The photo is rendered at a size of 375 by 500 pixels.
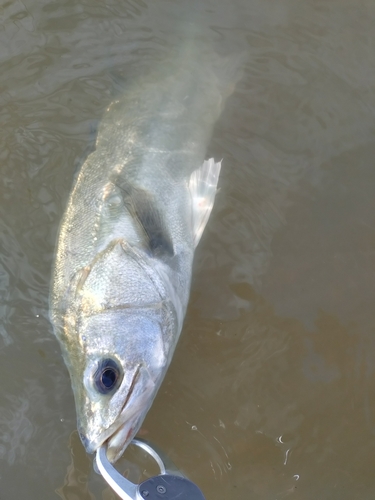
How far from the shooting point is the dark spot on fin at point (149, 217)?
2.93m

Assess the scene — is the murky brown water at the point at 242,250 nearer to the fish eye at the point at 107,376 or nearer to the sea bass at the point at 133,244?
the sea bass at the point at 133,244

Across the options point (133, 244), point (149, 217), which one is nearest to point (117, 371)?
point (133, 244)

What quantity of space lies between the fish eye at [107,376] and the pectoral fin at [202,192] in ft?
3.52

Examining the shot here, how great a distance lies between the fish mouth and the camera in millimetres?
2377

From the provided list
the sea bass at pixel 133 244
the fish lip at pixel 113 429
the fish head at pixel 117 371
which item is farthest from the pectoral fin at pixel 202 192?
the fish lip at pixel 113 429

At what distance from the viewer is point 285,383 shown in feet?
10.9

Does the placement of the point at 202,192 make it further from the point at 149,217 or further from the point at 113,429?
the point at 113,429

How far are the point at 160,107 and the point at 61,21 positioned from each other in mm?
1402

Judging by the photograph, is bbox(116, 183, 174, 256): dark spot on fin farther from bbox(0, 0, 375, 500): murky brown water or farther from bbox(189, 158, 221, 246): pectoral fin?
bbox(0, 0, 375, 500): murky brown water

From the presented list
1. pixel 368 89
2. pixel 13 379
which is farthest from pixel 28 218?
pixel 368 89

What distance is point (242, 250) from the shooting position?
3.57 meters

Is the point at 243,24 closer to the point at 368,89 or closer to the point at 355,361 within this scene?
the point at 368,89

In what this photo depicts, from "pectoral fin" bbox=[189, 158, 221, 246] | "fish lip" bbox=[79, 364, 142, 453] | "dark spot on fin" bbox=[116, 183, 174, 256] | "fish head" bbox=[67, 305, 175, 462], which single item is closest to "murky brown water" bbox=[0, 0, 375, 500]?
"pectoral fin" bbox=[189, 158, 221, 246]

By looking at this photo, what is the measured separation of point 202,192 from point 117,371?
1.42 meters
